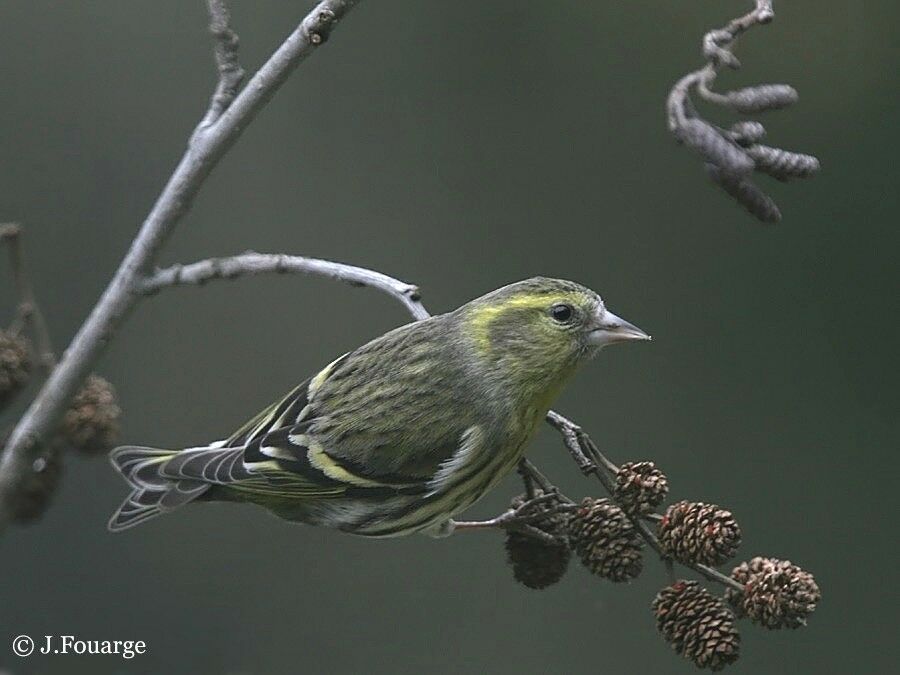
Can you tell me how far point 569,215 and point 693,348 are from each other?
534mm

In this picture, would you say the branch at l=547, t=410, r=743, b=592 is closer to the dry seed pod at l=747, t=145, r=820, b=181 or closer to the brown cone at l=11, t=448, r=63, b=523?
the dry seed pod at l=747, t=145, r=820, b=181

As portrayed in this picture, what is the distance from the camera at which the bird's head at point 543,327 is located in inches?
78.5

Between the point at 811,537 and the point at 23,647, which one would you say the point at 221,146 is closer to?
the point at 23,647

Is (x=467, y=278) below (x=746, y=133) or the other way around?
below

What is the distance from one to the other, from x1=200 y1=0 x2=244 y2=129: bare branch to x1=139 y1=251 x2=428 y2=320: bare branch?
0.19 meters

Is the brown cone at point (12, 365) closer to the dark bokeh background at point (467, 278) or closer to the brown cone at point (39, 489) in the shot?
the brown cone at point (39, 489)

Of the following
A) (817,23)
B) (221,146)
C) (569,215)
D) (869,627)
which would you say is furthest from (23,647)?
(817,23)

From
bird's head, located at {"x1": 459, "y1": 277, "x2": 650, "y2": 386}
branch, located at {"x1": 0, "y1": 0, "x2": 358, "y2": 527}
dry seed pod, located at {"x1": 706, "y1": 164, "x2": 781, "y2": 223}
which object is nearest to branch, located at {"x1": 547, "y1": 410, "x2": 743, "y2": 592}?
bird's head, located at {"x1": 459, "y1": 277, "x2": 650, "y2": 386}

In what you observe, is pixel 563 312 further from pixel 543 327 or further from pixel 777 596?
pixel 777 596

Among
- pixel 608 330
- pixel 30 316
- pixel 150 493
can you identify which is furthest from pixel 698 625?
pixel 30 316

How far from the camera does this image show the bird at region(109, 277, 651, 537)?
201 centimetres

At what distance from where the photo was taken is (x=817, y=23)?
4.27 m

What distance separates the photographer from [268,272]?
5.86ft

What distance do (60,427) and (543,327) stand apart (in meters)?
0.75
